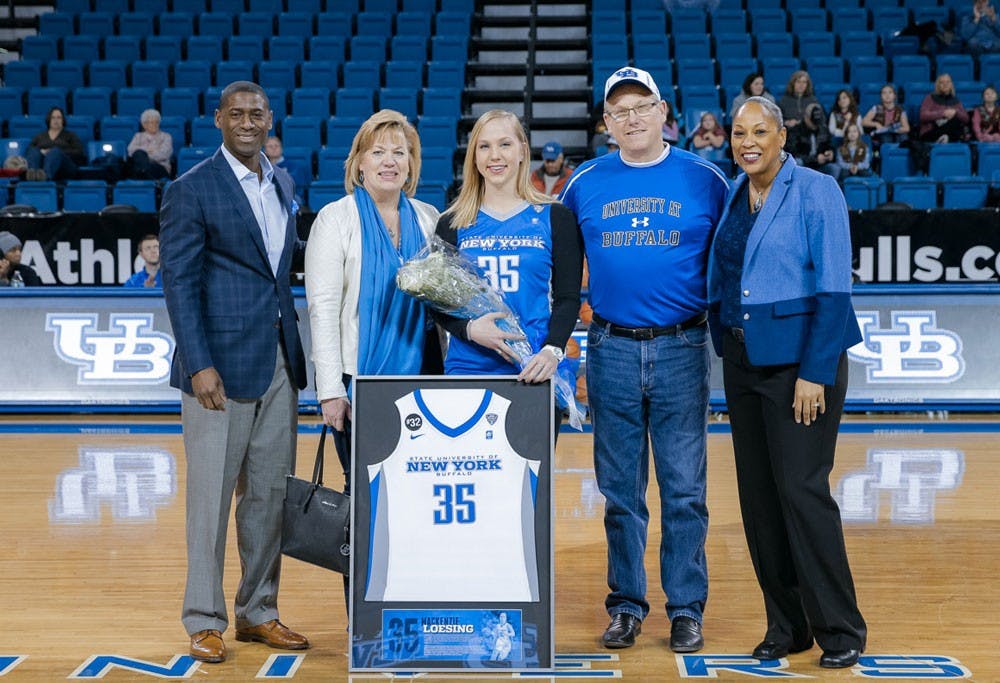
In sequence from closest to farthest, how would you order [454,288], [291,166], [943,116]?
[454,288] → [291,166] → [943,116]

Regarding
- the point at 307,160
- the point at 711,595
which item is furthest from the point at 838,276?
the point at 307,160

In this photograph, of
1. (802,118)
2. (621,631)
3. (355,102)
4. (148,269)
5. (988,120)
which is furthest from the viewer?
(355,102)

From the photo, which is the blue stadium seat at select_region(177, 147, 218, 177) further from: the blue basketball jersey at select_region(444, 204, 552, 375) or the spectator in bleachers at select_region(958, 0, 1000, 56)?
the blue basketball jersey at select_region(444, 204, 552, 375)

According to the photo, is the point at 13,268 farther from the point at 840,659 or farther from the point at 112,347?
the point at 840,659

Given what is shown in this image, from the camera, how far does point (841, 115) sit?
12.6 metres

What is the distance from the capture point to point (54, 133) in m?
13.1

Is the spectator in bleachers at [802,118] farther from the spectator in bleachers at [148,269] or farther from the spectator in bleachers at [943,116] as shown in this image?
the spectator in bleachers at [148,269]

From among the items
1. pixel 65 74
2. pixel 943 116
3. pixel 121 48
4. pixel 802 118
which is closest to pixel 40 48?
pixel 65 74

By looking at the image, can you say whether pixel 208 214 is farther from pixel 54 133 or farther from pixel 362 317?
pixel 54 133

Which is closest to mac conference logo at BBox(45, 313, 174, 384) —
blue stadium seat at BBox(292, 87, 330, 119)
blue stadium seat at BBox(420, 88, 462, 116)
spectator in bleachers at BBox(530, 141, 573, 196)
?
spectator in bleachers at BBox(530, 141, 573, 196)

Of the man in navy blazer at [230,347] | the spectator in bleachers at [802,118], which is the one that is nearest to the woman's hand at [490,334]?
the man in navy blazer at [230,347]

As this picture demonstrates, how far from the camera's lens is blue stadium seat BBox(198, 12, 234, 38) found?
15.9 metres

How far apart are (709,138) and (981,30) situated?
186 inches

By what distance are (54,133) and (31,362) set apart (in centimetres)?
435
